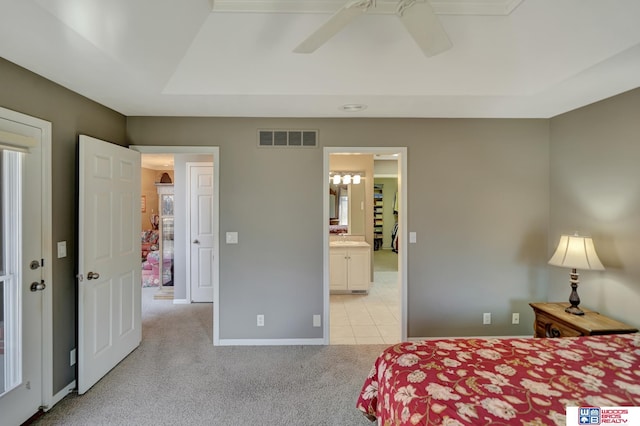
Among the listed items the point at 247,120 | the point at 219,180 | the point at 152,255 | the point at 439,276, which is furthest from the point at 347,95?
the point at 152,255

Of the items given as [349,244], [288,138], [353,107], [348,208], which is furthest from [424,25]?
[348,208]

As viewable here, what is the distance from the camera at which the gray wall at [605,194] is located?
90.0 inches

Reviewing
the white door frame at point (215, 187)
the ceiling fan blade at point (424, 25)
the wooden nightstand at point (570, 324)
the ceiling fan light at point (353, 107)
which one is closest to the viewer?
the ceiling fan blade at point (424, 25)

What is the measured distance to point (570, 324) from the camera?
2.26m

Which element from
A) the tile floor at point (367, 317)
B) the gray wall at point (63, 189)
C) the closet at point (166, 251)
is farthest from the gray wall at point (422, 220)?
the closet at point (166, 251)

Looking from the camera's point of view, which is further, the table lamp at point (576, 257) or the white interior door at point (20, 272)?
the table lamp at point (576, 257)

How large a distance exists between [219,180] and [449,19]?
2.40 m

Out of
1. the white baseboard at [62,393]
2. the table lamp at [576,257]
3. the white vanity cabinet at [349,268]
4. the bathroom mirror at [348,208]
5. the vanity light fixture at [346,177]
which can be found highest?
the vanity light fixture at [346,177]

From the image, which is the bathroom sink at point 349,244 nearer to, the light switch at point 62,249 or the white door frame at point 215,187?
the white door frame at point 215,187

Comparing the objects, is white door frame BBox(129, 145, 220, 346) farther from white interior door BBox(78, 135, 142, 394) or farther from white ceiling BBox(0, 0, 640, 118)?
white ceiling BBox(0, 0, 640, 118)

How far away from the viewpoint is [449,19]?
2.00 metres

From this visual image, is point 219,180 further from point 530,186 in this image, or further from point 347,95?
point 530,186

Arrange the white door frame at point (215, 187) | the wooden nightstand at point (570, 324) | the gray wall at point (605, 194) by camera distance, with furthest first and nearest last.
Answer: the white door frame at point (215, 187) → the gray wall at point (605, 194) → the wooden nightstand at point (570, 324)

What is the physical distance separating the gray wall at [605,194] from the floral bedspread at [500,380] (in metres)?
0.72
